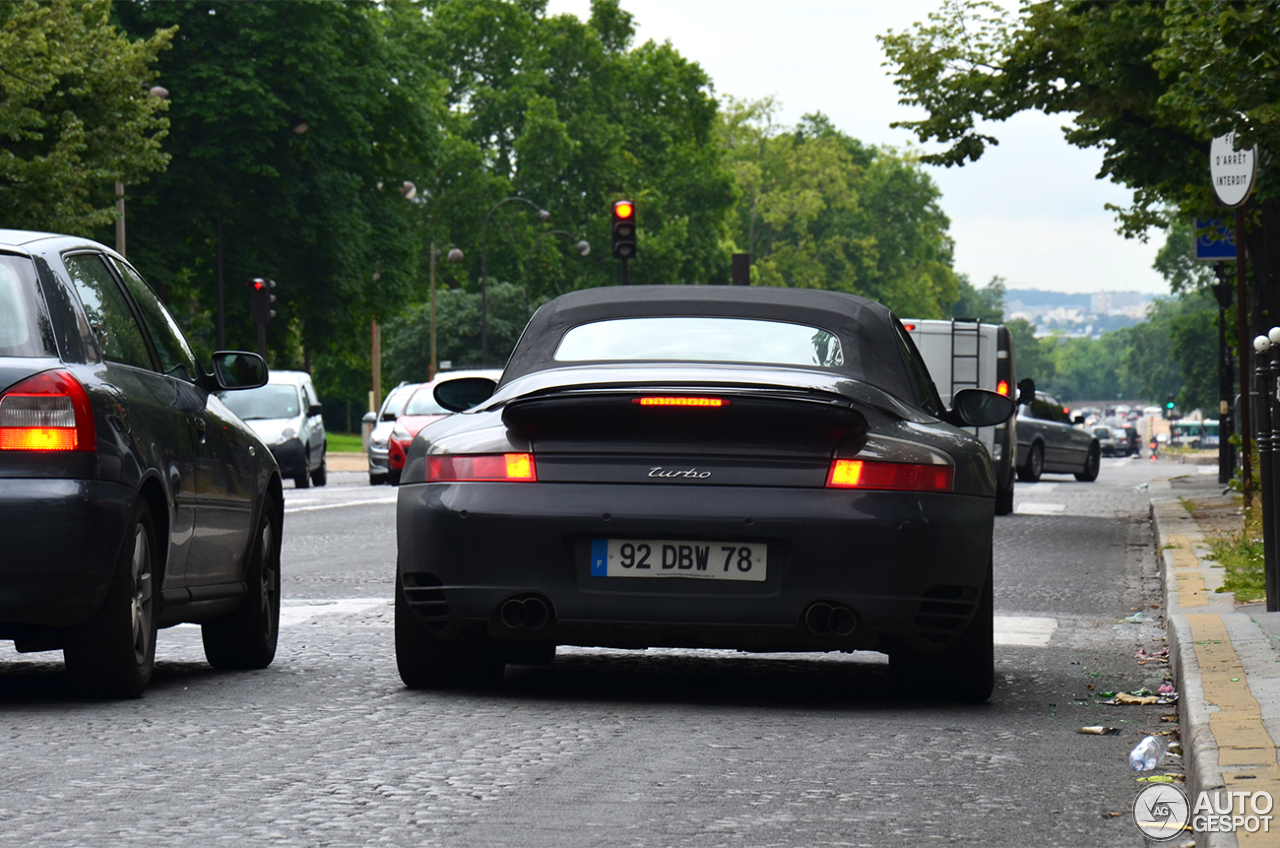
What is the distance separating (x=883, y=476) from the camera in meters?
7.09

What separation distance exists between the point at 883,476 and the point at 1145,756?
1.31m

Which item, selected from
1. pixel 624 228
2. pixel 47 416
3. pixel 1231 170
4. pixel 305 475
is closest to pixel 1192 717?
pixel 47 416

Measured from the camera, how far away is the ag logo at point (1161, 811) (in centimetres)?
525

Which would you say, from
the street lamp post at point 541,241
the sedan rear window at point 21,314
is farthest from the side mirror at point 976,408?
the street lamp post at point 541,241

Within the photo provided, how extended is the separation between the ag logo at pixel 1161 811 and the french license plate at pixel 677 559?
5.41 feet

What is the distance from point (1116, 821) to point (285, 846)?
81.1 inches

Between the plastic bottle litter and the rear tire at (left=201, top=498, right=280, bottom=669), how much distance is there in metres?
3.72

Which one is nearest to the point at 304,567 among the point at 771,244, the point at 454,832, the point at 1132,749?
the point at 1132,749

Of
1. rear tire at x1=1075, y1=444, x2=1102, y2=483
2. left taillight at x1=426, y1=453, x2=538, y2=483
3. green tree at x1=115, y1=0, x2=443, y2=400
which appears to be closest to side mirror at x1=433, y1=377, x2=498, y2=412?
left taillight at x1=426, y1=453, x2=538, y2=483

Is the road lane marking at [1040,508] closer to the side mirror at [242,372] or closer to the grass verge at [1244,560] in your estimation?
the grass verge at [1244,560]

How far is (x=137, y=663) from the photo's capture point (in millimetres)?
7387

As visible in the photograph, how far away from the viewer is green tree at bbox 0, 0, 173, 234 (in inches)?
1286

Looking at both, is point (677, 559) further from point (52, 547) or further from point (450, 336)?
point (450, 336)

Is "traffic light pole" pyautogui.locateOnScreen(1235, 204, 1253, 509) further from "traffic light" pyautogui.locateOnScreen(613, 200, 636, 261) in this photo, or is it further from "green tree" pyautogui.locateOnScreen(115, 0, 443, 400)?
"green tree" pyautogui.locateOnScreen(115, 0, 443, 400)
